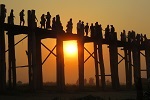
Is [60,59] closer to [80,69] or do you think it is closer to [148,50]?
[80,69]

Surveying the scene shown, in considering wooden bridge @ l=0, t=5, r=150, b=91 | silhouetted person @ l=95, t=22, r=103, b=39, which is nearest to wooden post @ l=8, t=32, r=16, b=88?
wooden bridge @ l=0, t=5, r=150, b=91

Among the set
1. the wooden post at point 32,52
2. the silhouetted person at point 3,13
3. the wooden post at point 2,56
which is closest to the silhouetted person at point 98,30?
the wooden post at point 32,52

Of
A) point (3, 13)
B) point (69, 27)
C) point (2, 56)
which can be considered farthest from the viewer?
point (69, 27)

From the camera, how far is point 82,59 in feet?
86.0

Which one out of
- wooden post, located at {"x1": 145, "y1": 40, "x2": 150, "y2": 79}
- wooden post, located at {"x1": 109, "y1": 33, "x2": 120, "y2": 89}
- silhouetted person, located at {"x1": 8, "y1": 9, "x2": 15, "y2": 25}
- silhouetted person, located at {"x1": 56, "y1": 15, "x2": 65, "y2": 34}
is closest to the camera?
silhouetted person, located at {"x1": 8, "y1": 9, "x2": 15, "y2": 25}

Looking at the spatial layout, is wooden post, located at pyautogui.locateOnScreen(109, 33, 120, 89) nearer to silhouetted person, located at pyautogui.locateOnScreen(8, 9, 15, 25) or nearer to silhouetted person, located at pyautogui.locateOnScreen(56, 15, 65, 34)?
silhouetted person, located at pyautogui.locateOnScreen(56, 15, 65, 34)

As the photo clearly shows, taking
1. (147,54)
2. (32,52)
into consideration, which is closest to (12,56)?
(32,52)

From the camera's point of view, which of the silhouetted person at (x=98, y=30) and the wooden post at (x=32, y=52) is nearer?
the wooden post at (x=32, y=52)

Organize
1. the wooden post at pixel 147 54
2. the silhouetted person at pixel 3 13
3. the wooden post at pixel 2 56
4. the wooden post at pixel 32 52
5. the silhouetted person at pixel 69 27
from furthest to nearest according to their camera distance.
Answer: the wooden post at pixel 147 54 → the silhouetted person at pixel 69 27 → the wooden post at pixel 32 52 → the silhouetted person at pixel 3 13 → the wooden post at pixel 2 56

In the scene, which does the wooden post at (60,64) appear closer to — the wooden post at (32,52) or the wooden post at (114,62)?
the wooden post at (32,52)

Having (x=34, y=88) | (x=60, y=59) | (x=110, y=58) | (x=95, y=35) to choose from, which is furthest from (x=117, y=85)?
(x=34, y=88)

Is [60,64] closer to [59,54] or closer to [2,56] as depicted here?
[59,54]

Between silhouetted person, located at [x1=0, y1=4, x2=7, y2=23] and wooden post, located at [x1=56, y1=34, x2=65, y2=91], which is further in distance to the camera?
wooden post, located at [x1=56, y1=34, x2=65, y2=91]

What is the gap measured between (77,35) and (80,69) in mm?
2463
